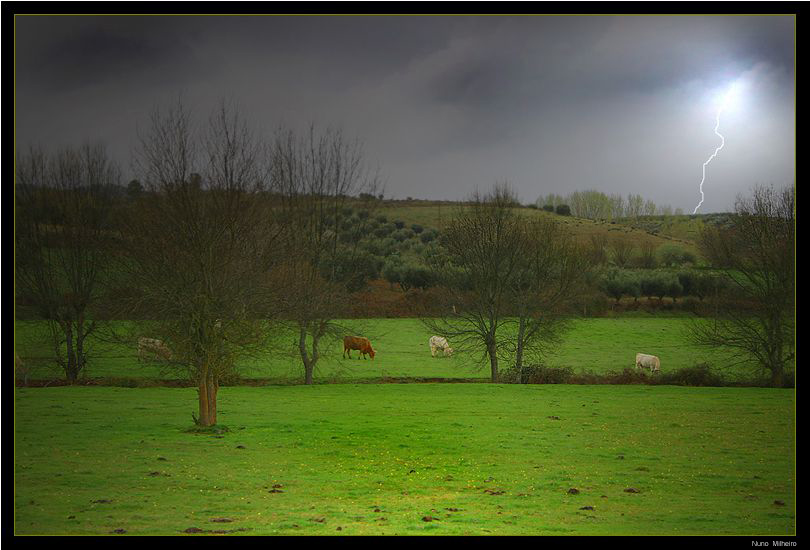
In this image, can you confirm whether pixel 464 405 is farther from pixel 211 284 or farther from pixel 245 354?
pixel 211 284

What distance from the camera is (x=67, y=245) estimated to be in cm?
3206

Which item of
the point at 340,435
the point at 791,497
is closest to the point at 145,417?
the point at 340,435

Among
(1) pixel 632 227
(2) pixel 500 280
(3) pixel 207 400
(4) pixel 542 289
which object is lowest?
(3) pixel 207 400

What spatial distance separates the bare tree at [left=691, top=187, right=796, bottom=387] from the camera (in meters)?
31.2

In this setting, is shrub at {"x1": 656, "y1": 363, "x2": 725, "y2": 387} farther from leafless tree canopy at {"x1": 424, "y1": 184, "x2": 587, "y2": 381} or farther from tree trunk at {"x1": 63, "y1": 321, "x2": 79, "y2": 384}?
tree trunk at {"x1": 63, "y1": 321, "x2": 79, "y2": 384}

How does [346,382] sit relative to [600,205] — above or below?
below

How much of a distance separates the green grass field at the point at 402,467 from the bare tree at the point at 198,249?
2.58 metres

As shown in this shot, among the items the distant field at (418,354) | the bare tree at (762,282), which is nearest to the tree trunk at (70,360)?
the distant field at (418,354)

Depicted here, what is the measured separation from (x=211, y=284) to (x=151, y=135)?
718cm

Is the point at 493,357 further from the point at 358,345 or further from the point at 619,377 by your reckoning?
the point at 358,345

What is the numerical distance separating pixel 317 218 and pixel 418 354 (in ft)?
40.2

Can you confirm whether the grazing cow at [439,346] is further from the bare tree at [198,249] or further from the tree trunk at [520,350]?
the bare tree at [198,249]

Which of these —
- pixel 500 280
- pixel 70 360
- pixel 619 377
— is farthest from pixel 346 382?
pixel 619 377

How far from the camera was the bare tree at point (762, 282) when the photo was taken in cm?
3119
